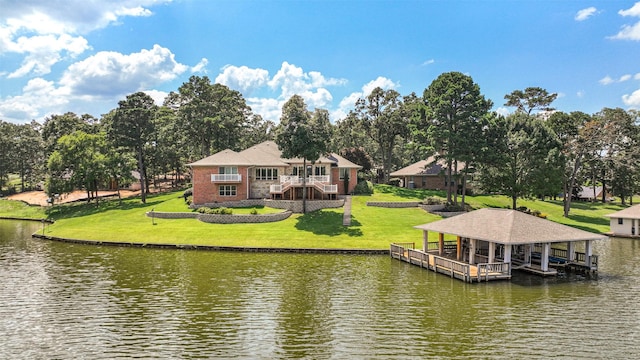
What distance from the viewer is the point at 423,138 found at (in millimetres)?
56719

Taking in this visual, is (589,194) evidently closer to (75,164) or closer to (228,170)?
(228,170)

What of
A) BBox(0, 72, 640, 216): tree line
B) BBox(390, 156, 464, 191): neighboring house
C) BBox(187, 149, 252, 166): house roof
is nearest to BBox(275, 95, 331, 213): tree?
BBox(0, 72, 640, 216): tree line

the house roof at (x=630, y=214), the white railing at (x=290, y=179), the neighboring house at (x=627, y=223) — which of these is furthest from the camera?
the white railing at (x=290, y=179)

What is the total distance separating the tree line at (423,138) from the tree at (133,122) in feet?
0.47

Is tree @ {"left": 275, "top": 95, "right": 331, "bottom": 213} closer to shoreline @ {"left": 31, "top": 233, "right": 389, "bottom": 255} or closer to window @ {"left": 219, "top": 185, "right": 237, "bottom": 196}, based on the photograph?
window @ {"left": 219, "top": 185, "right": 237, "bottom": 196}

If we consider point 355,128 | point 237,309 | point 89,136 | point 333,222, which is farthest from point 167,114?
point 237,309

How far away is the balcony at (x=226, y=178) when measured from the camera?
52.8 m

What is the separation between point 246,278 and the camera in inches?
1085

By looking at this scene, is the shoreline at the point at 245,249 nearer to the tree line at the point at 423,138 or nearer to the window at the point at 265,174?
the tree line at the point at 423,138

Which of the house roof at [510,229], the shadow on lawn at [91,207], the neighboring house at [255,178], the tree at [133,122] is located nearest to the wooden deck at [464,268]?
the house roof at [510,229]

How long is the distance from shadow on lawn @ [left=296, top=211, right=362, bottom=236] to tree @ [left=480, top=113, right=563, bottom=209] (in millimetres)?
22306

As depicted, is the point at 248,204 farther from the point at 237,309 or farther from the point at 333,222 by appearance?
the point at 237,309

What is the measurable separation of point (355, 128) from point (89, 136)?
45066 millimetres

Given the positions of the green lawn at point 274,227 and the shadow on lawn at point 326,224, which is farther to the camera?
the shadow on lawn at point 326,224
